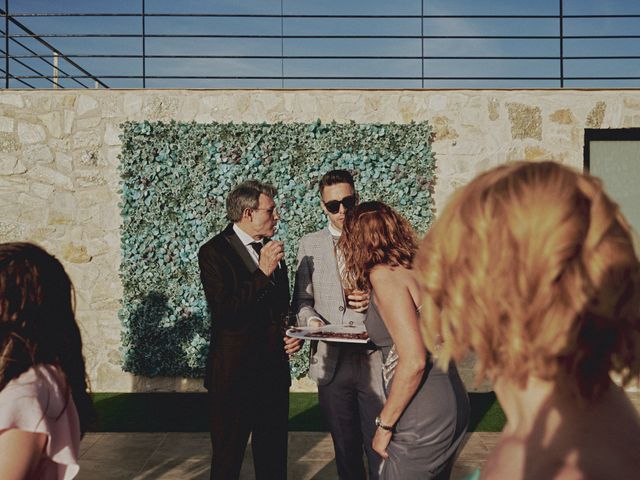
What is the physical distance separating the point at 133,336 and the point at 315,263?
174 inches

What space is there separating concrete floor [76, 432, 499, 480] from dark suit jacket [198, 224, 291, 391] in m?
1.35

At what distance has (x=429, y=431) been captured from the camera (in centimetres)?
244

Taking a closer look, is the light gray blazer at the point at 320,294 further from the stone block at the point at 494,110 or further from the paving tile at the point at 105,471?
the stone block at the point at 494,110

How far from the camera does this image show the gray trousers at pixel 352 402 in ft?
11.1

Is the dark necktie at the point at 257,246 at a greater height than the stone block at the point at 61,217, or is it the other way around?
the stone block at the point at 61,217

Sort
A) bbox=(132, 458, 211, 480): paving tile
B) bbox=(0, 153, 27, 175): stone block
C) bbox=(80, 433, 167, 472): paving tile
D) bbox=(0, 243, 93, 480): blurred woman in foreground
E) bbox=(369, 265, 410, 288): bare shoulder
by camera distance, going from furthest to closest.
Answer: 1. bbox=(0, 153, 27, 175): stone block
2. bbox=(80, 433, 167, 472): paving tile
3. bbox=(132, 458, 211, 480): paving tile
4. bbox=(369, 265, 410, 288): bare shoulder
5. bbox=(0, 243, 93, 480): blurred woman in foreground

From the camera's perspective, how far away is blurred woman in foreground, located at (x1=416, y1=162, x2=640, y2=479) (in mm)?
984

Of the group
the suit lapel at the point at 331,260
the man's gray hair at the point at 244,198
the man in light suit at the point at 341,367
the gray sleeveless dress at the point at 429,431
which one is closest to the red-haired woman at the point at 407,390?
the gray sleeveless dress at the point at 429,431

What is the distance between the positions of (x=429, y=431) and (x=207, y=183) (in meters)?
5.69

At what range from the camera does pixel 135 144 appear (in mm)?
7625

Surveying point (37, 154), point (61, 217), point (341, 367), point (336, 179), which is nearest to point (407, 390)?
point (341, 367)

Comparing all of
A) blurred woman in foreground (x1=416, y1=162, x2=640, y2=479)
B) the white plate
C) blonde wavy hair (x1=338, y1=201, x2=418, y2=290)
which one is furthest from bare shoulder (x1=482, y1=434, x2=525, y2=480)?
the white plate

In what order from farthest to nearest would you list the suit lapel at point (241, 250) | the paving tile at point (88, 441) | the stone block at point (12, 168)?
the stone block at point (12, 168) → the paving tile at point (88, 441) → the suit lapel at point (241, 250)

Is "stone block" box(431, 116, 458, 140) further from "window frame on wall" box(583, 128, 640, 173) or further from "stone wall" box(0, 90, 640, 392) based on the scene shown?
"window frame on wall" box(583, 128, 640, 173)
